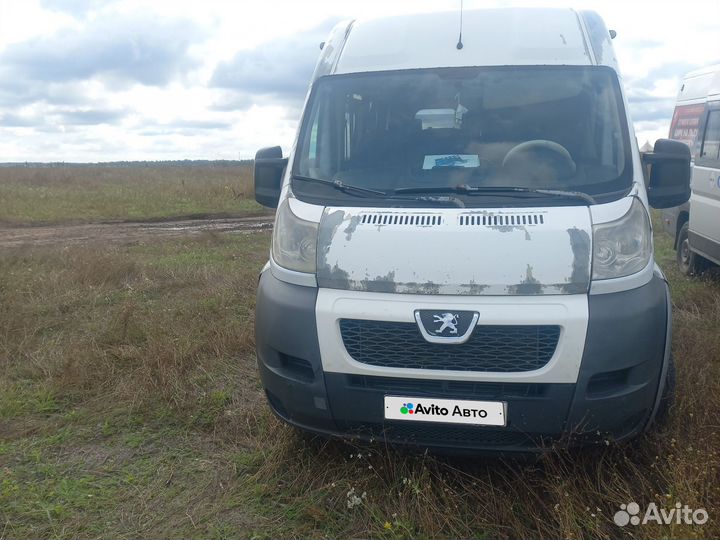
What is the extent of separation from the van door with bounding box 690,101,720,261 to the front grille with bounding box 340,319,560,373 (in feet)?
16.5

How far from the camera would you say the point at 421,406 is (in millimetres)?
2953

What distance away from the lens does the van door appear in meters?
6.90

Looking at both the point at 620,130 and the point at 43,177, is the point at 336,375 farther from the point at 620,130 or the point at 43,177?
the point at 43,177

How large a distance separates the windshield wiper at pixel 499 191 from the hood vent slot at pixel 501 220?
8.6 inches

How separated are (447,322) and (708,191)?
558 centimetres

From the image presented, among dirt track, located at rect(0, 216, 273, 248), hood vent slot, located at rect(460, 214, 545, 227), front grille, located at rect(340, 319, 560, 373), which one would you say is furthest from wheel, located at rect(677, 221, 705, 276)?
dirt track, located at rect(0, 216, 273, 248)

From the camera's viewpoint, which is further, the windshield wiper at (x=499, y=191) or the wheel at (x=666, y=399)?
the wheel at (x=666, y=399)

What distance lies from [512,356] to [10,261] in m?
8.20

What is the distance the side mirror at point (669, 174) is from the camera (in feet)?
11.9

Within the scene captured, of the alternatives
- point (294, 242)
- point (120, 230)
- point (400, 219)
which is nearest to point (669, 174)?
point (400, 219)

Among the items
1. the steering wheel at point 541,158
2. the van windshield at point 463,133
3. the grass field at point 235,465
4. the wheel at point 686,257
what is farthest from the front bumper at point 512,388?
the wheel at point 686,257

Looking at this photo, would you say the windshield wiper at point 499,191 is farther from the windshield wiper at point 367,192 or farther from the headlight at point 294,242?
the headlight at point 294,242

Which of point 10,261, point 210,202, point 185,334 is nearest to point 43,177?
point 210,202

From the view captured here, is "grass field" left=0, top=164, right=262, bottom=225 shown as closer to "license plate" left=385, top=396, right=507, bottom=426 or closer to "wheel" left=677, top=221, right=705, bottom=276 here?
"wheel" left=677, top=221, right=705, bottom=276
